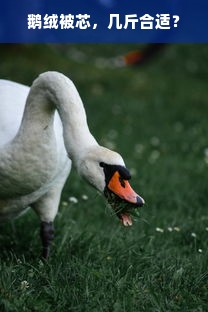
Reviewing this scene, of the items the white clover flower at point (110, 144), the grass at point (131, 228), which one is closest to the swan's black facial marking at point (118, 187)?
the grass at point (131, 228)

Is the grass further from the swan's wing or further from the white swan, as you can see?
the swan's wing

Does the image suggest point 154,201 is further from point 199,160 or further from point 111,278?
point 111,278

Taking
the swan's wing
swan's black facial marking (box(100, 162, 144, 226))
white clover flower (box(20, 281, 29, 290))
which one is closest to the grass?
white clover flower (box(20, 281, 29, 290))

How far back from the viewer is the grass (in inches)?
139

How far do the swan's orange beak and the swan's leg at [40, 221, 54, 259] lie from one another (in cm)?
155

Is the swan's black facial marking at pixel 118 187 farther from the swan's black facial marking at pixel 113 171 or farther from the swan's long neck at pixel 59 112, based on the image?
the swan's long neck at pixel 59 112

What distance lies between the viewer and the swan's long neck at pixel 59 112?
3176 millimetres

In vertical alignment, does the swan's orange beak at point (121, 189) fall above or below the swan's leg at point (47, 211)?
above

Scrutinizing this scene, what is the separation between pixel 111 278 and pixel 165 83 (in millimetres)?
9190

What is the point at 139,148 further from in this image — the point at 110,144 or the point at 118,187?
the point at 118,187

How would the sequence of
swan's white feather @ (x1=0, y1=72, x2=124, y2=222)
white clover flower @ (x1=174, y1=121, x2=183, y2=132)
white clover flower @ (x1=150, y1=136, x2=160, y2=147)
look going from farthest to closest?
white clover flower @ (x1=174, y1=121, x2=183, y2=132)
white clover flower @ (x1=150, y1=136, x2=160, y2=147)
swan's white feather @ (x1=0, y1=72, x2=124, y2=222)

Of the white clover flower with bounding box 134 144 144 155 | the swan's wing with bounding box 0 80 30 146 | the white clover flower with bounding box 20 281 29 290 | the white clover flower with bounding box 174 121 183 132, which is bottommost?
the white clover flower with bounding box 174 121 183 132

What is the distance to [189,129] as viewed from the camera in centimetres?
980

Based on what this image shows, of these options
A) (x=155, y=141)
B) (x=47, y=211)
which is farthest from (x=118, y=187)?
(x=155, y=141)
